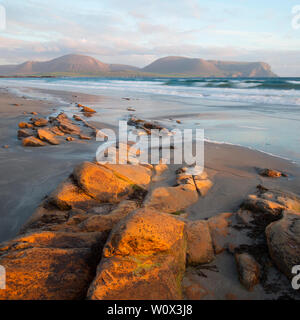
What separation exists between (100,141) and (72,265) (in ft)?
14.0

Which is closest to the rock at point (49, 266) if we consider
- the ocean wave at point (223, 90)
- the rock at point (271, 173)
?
the rock at point (271, 173)

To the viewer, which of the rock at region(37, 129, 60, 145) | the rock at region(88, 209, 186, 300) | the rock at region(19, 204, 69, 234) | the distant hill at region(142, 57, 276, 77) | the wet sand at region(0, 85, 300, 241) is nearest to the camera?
the rock at region(88, 209, 186, 300)

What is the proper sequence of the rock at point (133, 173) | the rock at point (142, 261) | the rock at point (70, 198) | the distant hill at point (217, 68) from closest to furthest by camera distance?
the rock at point (142, 261) < the rock at point (70, 198) < the rock at point (133, 173) < the distant hill at point (217, 68)

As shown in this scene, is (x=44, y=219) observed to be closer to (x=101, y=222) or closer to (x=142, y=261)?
(x=101, y=222)

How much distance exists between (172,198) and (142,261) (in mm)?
1383

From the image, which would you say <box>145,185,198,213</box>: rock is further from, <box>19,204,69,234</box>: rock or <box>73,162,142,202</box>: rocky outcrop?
<box>19,204,69,234</box>: rock

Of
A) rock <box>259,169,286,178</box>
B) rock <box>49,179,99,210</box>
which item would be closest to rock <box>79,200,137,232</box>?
rock <box>49,179,99,210</box>

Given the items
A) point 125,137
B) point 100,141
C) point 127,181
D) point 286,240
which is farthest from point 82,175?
point 125,137

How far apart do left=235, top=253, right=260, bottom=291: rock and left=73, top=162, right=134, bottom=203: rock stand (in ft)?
4.99

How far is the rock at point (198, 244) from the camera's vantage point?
183 centimetres

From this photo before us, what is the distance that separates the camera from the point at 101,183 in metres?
2.84

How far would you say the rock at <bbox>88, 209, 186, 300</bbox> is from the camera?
1390 mm

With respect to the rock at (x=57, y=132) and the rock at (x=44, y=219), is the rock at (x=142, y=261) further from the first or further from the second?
the rock at (x=57, y=132)

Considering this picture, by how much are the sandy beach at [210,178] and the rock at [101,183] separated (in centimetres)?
46
